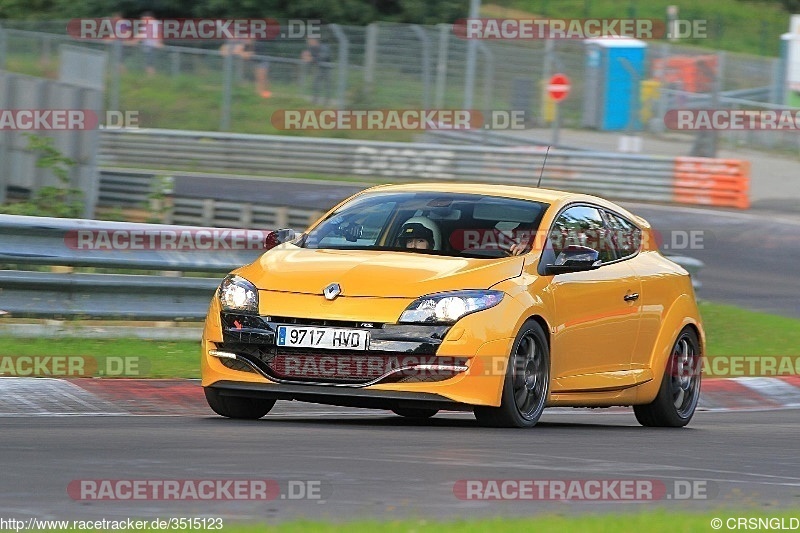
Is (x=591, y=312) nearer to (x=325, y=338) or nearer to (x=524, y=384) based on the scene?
(x=524, y=384)

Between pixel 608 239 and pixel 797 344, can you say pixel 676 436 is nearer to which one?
pixel 608 239

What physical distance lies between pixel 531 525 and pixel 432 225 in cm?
440

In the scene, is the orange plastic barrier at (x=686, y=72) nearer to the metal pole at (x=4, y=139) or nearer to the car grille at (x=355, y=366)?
the metal pole at (x=4, y=139)

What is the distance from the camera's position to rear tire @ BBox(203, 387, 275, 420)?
9570mm

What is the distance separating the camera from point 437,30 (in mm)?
34062

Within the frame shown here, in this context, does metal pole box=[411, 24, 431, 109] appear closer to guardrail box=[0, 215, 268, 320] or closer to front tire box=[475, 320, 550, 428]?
guardrail box=[0, 215, 268, 320]

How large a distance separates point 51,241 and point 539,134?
24514mm

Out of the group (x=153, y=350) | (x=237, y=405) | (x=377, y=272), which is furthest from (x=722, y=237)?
(x=377, y=272)

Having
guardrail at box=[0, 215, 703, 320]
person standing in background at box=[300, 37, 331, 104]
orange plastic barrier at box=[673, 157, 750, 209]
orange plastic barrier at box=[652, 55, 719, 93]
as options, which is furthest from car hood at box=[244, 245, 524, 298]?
orange plastic barrier at box=[652, 55, 719, 93]

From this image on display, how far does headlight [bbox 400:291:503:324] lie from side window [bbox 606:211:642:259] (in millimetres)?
1926

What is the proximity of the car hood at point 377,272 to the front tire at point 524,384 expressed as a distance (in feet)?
1.21

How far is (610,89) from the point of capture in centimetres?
3444

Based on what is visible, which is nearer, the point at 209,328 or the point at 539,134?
the point at 209,328

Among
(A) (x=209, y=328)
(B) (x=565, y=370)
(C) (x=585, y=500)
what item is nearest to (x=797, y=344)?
(B) (x=565, y=370)
